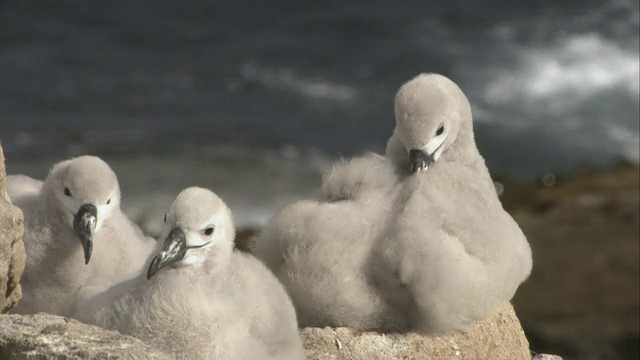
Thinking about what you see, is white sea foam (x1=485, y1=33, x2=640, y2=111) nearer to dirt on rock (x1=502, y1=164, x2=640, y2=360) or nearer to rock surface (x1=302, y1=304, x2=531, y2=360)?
dirt on rock (x1=502, y1=164, x2=640, y2=360)

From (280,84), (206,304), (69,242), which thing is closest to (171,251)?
(206,304)

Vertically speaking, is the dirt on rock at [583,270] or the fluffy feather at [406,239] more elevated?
the dirt on rock at [583,270]

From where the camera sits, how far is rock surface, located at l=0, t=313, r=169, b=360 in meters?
4.87

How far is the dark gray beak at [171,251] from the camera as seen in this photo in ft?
17.2

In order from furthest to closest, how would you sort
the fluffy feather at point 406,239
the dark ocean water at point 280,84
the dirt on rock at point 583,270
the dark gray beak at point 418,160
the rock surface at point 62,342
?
the dark ocean water at point 280,84
the dirt on rock at point 583,270
the dark gray beak at point 418,160
the fluffy feather at point 406,239
the rock surface at point 62,342

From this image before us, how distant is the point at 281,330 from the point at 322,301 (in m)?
0.67

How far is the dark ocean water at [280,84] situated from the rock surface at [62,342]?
845cm

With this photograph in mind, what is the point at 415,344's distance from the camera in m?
6.21

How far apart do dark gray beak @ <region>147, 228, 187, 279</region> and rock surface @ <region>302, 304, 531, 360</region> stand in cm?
95

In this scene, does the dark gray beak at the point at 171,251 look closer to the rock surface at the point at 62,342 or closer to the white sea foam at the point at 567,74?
the rock surface at the point at 62,342

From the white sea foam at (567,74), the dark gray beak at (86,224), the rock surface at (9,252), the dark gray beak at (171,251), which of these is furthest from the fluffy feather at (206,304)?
the white sea foam at (567,74)

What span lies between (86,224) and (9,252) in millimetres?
744

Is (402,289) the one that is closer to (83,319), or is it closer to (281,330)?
(281,330)

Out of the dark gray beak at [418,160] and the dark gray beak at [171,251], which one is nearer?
the dark gray beak at [171,251]
